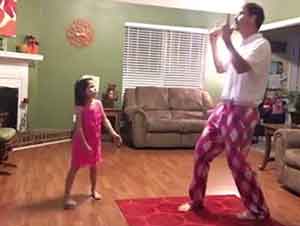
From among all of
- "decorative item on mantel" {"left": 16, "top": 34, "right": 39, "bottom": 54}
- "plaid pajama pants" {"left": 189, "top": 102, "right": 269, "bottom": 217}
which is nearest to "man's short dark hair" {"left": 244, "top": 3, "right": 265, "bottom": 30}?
"plaid pajama pants" {"left": 189, "top": 102, "right": 269, "bottom": 217}

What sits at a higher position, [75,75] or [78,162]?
[75,75]

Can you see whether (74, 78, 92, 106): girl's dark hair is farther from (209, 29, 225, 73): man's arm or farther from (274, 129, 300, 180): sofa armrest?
(274, 129, 300, 180): sofa armrest

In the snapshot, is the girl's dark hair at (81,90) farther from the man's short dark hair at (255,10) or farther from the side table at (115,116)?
the side table at (115,116)

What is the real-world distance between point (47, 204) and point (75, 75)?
148 inches

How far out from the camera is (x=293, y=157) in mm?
3609

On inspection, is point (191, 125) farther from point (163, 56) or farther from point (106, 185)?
point (106, 185)

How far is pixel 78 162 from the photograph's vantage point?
3047 millimetres

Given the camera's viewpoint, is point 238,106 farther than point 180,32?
No

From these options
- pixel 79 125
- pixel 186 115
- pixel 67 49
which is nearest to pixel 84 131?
pixel 79 125

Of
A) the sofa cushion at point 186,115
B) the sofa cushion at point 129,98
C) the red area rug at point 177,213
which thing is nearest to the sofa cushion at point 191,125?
the sofa cushion at point 186,115

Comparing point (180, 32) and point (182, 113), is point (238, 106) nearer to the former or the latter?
point (182, 113)

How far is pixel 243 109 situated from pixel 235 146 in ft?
0.86

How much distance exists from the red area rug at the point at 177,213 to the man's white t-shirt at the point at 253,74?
2.94 feet

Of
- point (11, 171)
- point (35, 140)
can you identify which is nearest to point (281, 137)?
point (11, 171)
